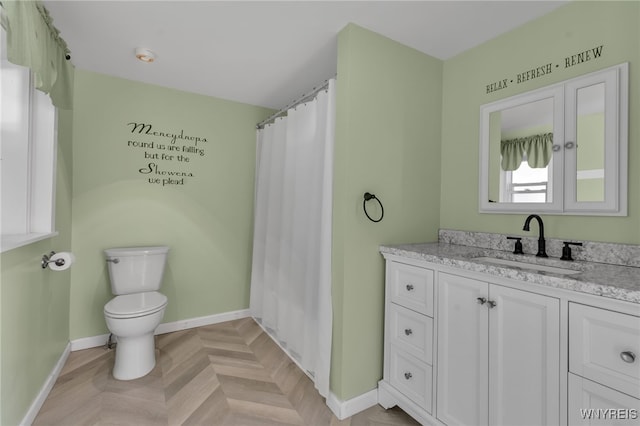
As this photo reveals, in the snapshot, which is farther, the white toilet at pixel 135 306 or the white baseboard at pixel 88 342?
the white baseboard at pixel 88 342

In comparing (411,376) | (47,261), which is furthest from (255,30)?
(411,376)

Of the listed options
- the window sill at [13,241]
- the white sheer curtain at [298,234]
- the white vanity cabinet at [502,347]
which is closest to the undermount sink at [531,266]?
the white vanity cabinet at [502,347]

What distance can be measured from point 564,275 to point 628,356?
276mm

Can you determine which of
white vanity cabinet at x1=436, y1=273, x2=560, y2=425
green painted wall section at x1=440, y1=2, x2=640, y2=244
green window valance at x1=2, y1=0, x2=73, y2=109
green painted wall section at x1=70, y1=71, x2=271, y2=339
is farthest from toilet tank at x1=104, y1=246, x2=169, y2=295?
green painted wall section at x1=440, y1=2, x2=640, y2=244

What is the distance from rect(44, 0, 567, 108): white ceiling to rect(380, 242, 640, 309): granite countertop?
1.34m

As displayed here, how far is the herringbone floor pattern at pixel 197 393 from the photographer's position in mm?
1601

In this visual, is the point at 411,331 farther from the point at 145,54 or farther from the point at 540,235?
the point at 145,54

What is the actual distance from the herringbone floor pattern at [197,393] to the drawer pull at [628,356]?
1130 mm

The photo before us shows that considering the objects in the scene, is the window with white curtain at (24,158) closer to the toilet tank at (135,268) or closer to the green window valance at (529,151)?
the toilet tank at (135,268)

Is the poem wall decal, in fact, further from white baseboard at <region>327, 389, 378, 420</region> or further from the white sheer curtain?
white baseboard at <region>327, 389, 378, 420</region>

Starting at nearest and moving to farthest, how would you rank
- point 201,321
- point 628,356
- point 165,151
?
point 628,356, point 165,151, point 201,321

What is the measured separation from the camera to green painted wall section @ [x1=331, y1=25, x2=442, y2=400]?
65.0 inches

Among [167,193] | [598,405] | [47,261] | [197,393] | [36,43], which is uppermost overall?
[36,43]

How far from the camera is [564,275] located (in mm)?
1038
